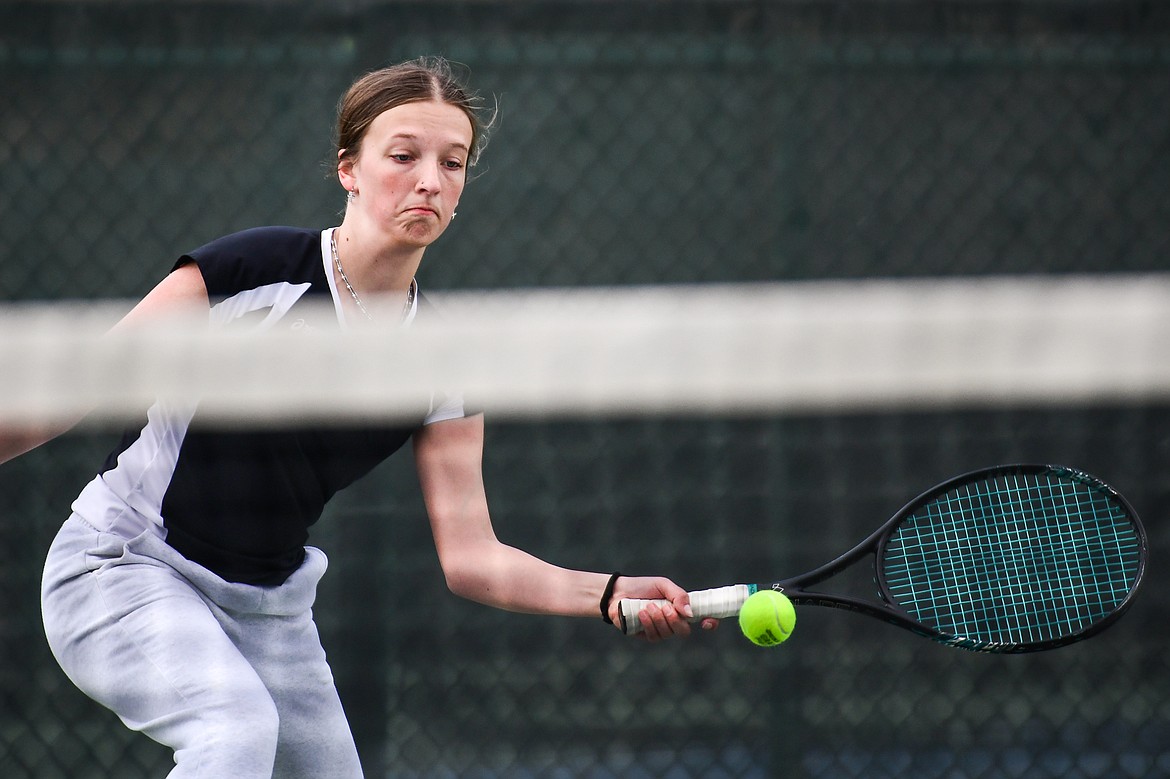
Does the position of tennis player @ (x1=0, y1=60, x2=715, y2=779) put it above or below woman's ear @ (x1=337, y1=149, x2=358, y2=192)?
below

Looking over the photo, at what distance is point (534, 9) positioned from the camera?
2.95m

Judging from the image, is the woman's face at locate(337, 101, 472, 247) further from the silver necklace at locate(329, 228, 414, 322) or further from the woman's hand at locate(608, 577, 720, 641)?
the woman's hand at locate(608, 577, 720, 641)

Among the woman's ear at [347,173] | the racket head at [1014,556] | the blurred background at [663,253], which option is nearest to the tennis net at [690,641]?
the blurred background at [663,253]

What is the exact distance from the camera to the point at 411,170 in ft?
5.98

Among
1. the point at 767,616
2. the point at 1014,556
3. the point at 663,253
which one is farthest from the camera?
the point at 663,253

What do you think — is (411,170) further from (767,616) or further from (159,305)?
(767,616)

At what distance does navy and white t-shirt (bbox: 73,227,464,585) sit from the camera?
177 centimetres

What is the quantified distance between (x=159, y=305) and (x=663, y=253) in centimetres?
159

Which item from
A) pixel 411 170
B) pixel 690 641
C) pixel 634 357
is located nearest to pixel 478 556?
pixel 411 170

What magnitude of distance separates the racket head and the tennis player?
20.8 inches

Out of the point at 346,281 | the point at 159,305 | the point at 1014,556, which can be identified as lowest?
the point at 159,305

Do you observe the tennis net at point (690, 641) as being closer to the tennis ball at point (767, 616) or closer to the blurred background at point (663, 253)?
the blurred background at point (663, 253)

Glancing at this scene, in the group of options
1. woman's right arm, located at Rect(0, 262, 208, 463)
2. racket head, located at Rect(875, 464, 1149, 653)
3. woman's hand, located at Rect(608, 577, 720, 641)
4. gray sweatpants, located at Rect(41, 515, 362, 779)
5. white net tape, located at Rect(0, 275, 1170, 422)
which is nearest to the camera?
white net tape, located at Rect(0, 275, 1170, 422)

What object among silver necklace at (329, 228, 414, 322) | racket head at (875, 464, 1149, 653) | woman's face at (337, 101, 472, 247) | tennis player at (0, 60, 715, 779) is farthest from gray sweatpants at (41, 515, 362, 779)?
racket head at (875, 464, 1149, 653)
